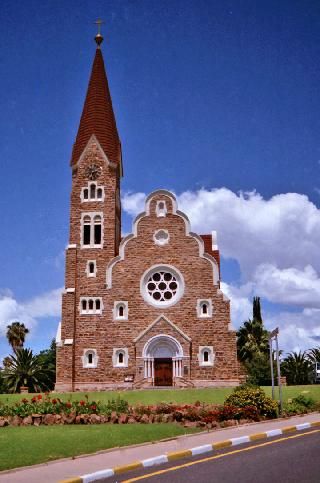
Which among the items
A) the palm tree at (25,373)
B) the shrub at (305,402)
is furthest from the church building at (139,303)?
the shrub at (305,402)

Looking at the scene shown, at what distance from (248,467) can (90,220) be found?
35.9 metres

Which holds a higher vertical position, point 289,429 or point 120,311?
point 120,311

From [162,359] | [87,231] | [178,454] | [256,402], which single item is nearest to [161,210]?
Answer: [87,231]

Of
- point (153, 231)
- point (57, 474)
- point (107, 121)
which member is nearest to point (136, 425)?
point (57, 474)

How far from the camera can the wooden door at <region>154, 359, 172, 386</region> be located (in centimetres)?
4181

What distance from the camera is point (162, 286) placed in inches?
1689

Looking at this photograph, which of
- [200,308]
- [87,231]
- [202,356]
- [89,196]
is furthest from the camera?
[89,196]

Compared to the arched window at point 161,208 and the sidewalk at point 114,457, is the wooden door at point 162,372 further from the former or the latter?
the sidewalk at point 114,457

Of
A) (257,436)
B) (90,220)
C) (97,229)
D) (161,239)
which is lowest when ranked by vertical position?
(257,436)

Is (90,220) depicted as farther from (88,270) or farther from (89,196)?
(88,270)

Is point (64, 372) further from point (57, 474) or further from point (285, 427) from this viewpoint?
point (57, 474)

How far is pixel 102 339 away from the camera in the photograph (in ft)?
138

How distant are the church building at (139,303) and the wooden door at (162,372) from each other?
0.24 ft

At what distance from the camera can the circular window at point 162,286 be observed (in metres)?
42.7
